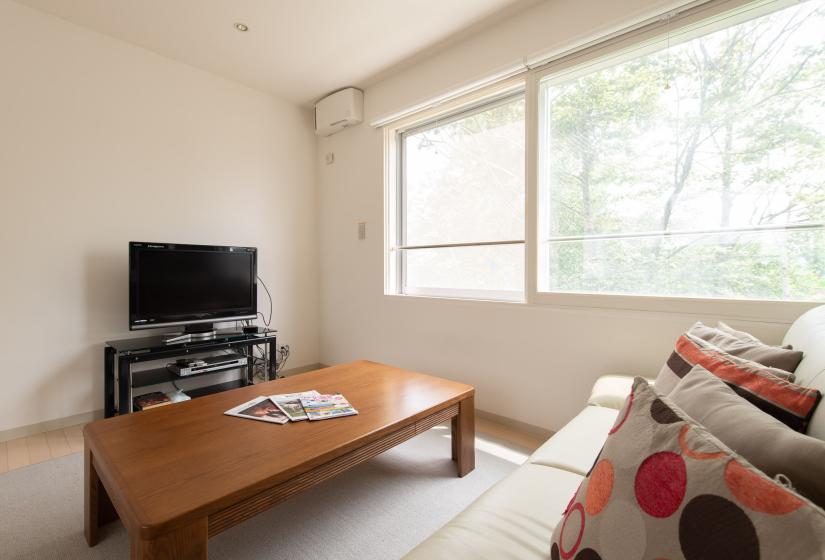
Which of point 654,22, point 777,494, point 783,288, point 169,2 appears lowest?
point 777,494

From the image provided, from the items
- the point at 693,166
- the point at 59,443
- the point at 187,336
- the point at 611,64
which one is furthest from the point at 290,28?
the point at 59,443

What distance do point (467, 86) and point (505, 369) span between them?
79.9 inches

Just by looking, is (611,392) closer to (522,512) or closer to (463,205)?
(522,512)

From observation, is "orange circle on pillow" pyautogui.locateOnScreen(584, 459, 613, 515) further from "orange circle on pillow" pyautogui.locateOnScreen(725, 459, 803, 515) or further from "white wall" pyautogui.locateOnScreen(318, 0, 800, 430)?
"white wall" pyautogui.locateOnScreen(318, 0, 800, 430)

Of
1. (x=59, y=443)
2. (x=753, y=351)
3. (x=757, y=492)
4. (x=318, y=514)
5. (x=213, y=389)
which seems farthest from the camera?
(x=213, y=389)

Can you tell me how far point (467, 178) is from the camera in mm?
2996

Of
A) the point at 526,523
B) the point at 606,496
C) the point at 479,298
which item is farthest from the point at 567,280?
the point at 606,496

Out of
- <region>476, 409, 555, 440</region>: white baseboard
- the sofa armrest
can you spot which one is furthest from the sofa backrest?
<region>476, 409, 555, 440</region>: white baseboard

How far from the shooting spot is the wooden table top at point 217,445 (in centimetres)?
106

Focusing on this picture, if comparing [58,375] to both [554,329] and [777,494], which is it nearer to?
[554,329]

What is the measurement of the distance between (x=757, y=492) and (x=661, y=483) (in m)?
0.13

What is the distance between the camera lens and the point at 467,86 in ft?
9.09

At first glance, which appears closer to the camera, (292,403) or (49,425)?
(292,403)

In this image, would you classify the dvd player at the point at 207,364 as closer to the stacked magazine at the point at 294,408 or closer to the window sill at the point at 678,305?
the stacked magazine at the point at 294,408
